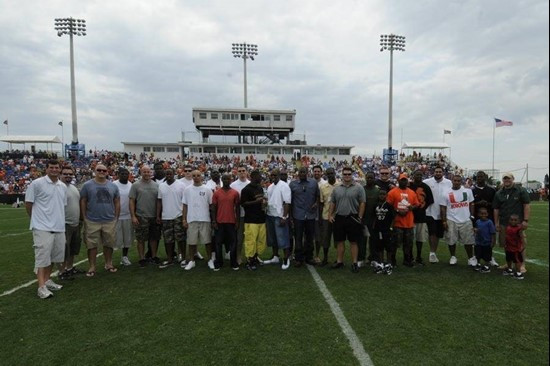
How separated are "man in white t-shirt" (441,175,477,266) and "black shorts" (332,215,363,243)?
1996mm

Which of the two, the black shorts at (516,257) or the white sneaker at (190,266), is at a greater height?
the black shorts at (516,257)

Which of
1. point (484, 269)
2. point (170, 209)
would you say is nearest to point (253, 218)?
point (170, 209)

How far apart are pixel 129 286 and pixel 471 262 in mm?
6408

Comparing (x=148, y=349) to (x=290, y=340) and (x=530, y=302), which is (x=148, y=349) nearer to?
(x=290, y=340)

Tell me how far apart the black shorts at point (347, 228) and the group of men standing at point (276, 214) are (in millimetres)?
19

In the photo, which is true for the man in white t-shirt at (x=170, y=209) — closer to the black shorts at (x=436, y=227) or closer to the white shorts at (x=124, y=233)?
the white shorts at (x=124, y=233)

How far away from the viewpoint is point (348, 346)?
3.80m

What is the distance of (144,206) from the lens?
23.6 ft

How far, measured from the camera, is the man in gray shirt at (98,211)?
658cm

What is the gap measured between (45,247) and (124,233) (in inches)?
75.1

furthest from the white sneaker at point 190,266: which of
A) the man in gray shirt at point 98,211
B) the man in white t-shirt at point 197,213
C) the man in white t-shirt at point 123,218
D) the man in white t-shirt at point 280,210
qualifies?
the man in white t-shirt at point 280,210

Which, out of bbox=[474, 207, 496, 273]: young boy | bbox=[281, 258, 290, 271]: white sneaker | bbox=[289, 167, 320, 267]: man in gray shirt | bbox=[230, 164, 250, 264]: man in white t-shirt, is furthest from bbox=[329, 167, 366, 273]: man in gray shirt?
bbox=[474, 207, 496, 273]: young boy

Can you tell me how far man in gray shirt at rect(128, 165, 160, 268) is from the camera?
7160 millimetres

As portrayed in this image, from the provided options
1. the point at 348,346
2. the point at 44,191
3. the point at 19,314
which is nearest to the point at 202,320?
the point at 348,346
